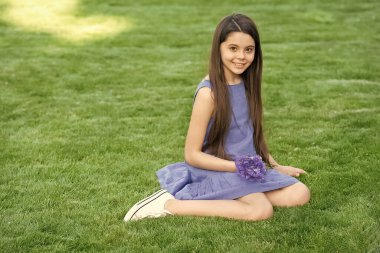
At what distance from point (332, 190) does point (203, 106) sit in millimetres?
1165

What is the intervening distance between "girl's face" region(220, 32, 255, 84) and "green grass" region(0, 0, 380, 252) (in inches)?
38.3

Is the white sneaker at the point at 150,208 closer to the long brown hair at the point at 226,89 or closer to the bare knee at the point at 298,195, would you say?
the long brown hair at the point at 226,89

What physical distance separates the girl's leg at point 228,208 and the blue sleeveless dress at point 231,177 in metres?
0.06

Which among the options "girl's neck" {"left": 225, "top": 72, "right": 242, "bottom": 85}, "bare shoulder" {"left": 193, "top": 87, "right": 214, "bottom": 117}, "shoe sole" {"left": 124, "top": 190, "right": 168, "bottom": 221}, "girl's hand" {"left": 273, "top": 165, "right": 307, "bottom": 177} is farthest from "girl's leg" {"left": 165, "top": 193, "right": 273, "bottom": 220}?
"girl's neck" {"left": 225, "top": 72, "right": 242, "bottom": 85}

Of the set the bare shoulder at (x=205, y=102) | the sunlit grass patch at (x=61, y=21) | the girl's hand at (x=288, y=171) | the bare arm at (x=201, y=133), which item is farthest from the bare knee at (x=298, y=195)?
the sunlit grass patch at (x=61, y=21)

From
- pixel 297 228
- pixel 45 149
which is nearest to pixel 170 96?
pixel 45 149

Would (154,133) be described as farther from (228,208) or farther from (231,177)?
(228,208)

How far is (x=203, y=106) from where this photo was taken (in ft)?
12.3

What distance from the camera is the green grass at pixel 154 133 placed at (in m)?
3.45

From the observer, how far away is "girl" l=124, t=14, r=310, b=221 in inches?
146

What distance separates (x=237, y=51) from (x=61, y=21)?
9.14 metres

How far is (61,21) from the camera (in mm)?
12203

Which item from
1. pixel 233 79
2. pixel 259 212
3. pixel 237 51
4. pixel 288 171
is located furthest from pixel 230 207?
pixel 237 51

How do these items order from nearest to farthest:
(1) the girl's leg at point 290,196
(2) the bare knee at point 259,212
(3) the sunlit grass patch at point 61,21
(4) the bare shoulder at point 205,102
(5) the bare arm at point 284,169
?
(2) the bare knee at point 259,212 < (4) the bare shoulder at point 205,102 < (1) the girl's leg at point 290,196 < (5) the bare arm at point 284,169 < (3) the sunlit grass patch at point 61,21
